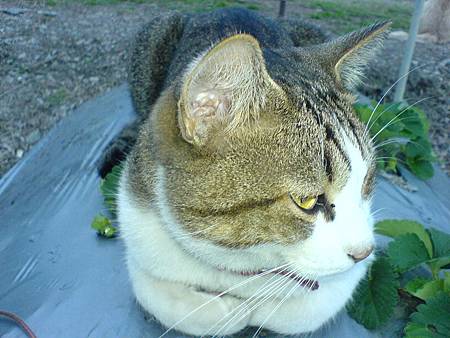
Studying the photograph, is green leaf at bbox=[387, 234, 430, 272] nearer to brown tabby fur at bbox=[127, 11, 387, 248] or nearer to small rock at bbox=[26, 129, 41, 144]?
brown tabby fur at bbox=[127, 11, 387, 248]

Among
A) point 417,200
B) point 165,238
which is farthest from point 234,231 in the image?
point 417,200

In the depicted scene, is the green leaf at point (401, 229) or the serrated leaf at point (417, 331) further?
the green leaf at point (401, 229)

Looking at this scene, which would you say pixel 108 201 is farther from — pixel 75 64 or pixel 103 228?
pixel 75 64

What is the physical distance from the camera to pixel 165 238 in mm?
1494

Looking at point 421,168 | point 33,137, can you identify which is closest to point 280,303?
point 421,168

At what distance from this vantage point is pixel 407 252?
1725 millimetres

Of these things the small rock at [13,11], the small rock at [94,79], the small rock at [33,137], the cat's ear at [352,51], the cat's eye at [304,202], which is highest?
the cat's ear at [352,51]

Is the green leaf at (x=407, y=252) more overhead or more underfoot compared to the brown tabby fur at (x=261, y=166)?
more underfoot

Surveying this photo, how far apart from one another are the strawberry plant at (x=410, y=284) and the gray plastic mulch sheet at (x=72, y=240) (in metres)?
0.08

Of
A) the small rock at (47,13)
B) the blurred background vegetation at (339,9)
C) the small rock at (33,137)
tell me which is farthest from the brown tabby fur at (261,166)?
the blurred background vegetation at (339,9)

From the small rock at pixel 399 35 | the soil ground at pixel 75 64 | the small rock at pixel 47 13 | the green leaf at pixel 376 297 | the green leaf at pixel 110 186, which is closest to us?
the green leaf at pixel 376 297

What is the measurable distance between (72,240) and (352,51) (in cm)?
118

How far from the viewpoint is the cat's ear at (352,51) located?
4.90ft

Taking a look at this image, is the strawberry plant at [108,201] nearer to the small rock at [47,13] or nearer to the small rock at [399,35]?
the small rock at [47,13]
